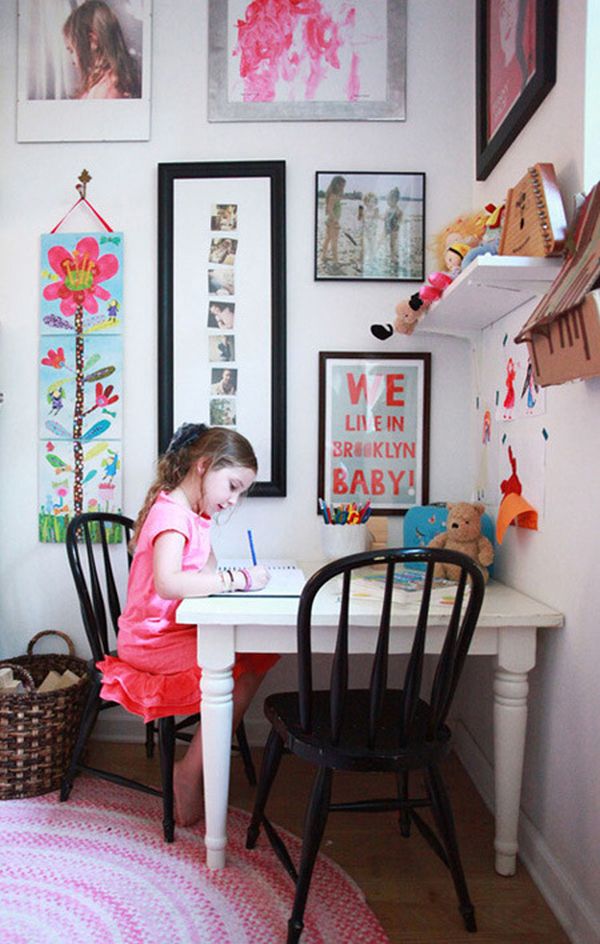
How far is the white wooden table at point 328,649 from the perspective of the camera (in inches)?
60.1

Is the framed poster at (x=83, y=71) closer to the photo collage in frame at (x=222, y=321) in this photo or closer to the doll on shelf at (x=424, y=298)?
the photo collage in frame at (x=222, y=321)

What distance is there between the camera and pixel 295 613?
1.52 metres

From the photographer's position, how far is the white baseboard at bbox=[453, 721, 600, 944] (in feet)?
4.42

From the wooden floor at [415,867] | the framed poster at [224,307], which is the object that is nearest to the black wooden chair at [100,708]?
the wooden floor at [415,867]

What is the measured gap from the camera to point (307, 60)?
91.0 inches

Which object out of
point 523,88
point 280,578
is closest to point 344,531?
point 280,578

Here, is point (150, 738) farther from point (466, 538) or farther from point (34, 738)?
point (466, 538)

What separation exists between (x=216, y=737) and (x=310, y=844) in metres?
0.33

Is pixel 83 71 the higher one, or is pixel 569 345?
pixel 83 71

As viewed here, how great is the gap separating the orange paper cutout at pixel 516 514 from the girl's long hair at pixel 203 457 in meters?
0.66

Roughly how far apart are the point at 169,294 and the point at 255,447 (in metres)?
0.58

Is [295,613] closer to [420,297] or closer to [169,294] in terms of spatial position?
[420,297]

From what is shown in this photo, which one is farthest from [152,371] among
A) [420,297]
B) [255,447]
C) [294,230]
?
[420,297]

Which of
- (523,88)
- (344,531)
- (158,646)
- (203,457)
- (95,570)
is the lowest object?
(158,646)
